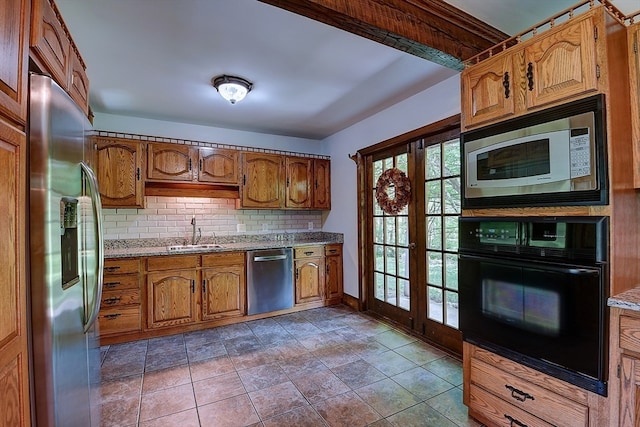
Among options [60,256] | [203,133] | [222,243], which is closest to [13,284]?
[60,256]

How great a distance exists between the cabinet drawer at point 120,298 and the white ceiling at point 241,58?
6.48 feet

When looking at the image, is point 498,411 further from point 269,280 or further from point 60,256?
point 269,280

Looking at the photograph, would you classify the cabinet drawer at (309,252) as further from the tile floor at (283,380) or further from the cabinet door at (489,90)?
the cabinet door at (489,90)

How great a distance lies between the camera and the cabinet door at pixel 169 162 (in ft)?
11.4

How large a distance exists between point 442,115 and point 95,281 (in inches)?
112

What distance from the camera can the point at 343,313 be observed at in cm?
389

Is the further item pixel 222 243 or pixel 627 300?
pixel 222 243

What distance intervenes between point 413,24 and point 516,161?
0.96 metres

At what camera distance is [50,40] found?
3.94ft

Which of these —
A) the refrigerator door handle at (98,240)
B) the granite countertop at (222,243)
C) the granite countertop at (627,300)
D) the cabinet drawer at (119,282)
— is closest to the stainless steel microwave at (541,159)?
the granite countertop at (627,300)

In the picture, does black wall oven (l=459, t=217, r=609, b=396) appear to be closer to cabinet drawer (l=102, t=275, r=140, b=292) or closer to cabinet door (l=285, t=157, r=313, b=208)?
cabinet door (l=285, t=157, r=313, b=208)

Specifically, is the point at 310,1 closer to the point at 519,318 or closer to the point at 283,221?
the point at 519,318

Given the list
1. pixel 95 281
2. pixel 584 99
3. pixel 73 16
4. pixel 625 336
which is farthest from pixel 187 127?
pixel 625 336

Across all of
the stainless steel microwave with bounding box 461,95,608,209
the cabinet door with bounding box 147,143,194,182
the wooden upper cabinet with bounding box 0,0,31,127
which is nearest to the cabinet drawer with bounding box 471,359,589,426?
the stainless steel microwave with bounding box 461,95,608,209
